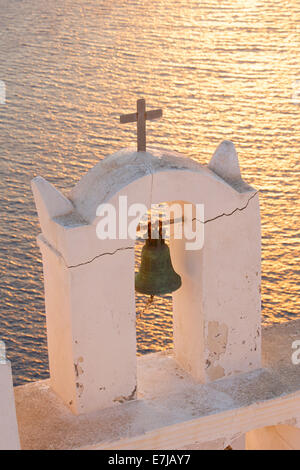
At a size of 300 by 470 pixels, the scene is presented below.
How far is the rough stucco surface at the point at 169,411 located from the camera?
8.31m

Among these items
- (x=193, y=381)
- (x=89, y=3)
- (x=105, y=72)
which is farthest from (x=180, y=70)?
(x=193, y=381)

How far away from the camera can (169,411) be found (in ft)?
28.3

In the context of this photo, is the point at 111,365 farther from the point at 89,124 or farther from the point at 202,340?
the point at 89,124

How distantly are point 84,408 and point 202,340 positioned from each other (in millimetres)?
1217

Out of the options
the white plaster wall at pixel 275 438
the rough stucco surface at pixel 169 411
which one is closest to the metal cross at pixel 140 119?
the rough stucco surface at pixel 169 411

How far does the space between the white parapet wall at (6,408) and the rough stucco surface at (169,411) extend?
1.89 ft

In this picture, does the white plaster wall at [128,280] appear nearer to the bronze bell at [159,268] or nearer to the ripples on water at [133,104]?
the bronze bell at [159,268]

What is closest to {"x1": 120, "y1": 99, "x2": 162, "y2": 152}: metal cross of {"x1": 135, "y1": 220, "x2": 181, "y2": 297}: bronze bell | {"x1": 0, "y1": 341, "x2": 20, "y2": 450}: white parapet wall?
{"x1": 135, "y1": 220, "x2": 181, "y2": 297}: bronze bell

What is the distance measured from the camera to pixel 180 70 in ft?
88.2

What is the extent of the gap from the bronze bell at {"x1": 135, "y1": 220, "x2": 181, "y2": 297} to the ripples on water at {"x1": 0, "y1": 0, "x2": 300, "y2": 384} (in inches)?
274

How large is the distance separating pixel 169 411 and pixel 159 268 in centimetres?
127

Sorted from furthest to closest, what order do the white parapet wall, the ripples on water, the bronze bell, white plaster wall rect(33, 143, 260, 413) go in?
the ripples on water < the bronze bell < white plaster wall rect(33, 143, 260, 413) < the white parapet wall

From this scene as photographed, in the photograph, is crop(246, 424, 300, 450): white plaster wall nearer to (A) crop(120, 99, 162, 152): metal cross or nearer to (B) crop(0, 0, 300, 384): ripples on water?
(A) crop(120, 99, 162, 152): metal cross

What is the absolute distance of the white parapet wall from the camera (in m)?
7.48
